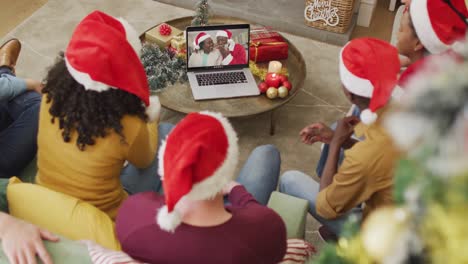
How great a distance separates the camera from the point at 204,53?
2.71 metres

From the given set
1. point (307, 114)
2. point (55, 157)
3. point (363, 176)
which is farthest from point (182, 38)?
point (363, 176)

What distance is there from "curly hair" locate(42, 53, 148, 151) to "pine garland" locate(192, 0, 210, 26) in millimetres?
1342

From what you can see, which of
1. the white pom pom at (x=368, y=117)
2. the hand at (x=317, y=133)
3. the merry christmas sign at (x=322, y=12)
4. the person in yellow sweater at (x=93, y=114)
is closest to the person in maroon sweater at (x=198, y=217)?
the person in yellow sweater at (x=93, y=114)

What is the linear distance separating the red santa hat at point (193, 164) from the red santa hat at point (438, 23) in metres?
1.06

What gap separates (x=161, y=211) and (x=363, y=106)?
869mm

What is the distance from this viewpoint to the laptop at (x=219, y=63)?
8.68 ft

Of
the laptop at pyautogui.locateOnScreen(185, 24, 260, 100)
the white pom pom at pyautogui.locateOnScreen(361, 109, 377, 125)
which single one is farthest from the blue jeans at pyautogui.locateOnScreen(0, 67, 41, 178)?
the white pom pom at pyautogui.locateOnScreen(361, 109, 377, 125)

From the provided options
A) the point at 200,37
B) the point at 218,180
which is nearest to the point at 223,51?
the point at 200,37

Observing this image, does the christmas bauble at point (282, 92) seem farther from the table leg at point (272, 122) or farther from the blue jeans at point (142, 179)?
the blue jeans at point (142, 179)

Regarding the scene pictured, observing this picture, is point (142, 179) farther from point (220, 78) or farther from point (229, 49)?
point (229, 49)

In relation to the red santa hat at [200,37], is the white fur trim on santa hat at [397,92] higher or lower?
higher

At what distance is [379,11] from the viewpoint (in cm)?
406

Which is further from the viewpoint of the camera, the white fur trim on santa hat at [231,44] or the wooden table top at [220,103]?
the white fur trim on santa hat at [231,44]

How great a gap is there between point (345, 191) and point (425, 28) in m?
0.75
